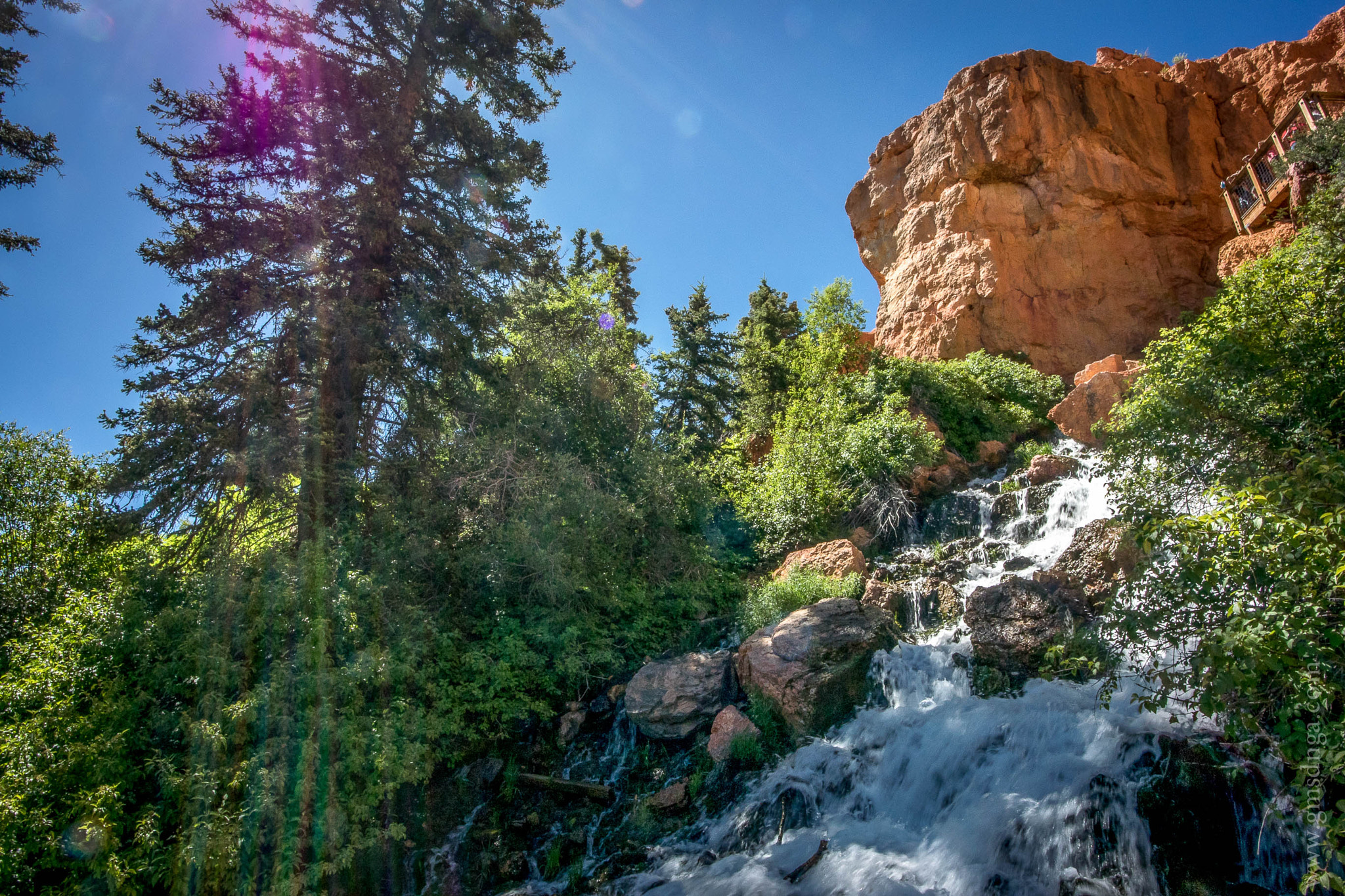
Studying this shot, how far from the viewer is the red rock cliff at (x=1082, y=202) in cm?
2269

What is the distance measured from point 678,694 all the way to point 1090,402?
14.1 metres

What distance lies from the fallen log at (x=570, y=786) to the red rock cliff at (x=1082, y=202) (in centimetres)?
1988

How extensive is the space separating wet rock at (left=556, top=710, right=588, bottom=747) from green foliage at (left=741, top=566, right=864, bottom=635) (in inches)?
119

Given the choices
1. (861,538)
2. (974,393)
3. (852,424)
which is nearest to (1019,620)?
(861,538)

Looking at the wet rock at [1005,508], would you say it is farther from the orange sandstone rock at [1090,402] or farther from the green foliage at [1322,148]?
the green foliage at [1322,148]

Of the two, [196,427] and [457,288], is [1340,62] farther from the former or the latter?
[196,427]

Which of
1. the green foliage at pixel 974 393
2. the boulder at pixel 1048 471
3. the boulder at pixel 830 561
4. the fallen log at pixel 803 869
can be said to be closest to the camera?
the fallen log at pixel 803 869

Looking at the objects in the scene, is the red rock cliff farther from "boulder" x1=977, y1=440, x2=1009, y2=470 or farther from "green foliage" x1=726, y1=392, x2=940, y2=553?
"green foliage" x1=726, y1=392, x2=940, y2=553

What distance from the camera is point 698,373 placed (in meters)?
23.2

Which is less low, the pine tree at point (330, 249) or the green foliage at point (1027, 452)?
the pine tree at point (330, 249)

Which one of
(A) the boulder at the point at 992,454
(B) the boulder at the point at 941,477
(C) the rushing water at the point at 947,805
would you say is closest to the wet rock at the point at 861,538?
(B) the boulder at the point at 941,477

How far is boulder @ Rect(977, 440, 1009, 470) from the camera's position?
57.7 ft

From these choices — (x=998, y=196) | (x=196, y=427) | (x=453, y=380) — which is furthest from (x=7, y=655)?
(x=998, y=196)

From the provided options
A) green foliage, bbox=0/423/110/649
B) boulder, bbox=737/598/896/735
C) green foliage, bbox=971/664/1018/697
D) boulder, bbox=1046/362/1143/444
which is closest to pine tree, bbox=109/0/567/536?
green foliage, bbox=0/423/110/649
